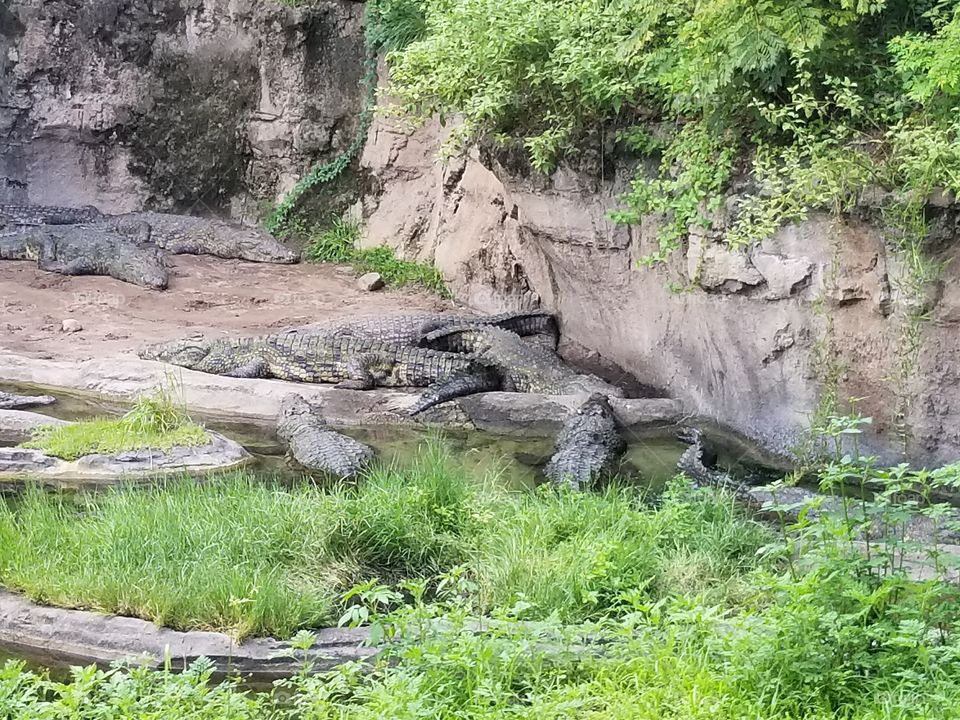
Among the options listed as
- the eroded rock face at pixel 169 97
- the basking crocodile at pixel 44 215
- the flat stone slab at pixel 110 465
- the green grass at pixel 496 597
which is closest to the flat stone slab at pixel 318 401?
the flat stone slab at pixel 110 465

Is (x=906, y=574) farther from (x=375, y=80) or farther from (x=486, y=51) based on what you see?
(x=375, y=80)

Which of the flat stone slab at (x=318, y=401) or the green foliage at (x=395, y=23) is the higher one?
the green foliage at (x=395, y=23)

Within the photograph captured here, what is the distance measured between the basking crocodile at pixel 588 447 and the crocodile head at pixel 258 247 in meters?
6.19

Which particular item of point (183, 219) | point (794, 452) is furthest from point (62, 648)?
point (183, 219)

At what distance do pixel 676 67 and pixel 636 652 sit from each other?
389 centimetres

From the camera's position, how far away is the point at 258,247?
40.8 ft

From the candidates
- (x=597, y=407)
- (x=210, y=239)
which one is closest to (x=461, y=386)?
(x=597, y=407)

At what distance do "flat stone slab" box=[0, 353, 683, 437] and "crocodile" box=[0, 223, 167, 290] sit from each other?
3196 millimetres

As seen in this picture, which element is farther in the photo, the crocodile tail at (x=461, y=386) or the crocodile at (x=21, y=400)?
the crocodile tail at (x=461, y=386)

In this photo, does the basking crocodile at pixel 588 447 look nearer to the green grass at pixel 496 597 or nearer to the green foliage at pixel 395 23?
the green grass at pixel 496 597

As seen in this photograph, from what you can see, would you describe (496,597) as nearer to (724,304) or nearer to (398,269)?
(724,304)

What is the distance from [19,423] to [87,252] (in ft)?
16.9

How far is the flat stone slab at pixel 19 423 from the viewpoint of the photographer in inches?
259

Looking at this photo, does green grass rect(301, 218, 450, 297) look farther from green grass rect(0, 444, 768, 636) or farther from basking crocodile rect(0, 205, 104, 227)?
green grass rect(0, 444, 768, 636)
